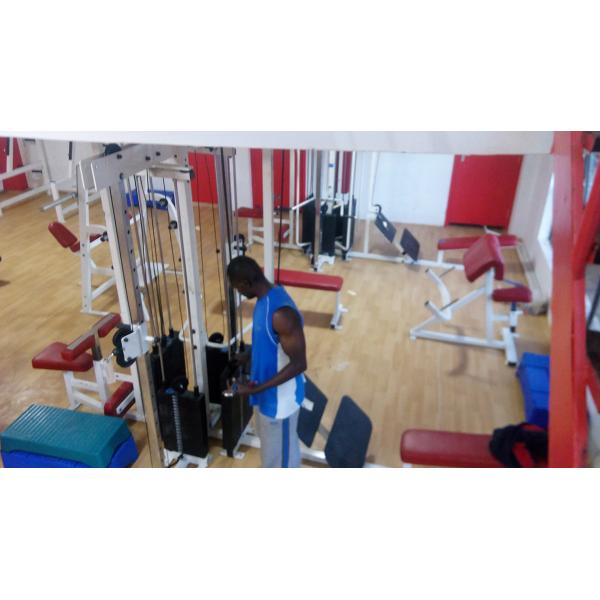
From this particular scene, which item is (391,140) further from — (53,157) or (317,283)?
(53,157)

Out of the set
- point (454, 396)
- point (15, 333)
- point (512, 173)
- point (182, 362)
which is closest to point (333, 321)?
point (454, 396)

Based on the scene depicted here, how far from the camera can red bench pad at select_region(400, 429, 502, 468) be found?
6.18 feet

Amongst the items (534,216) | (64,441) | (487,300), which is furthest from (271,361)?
(534,216)

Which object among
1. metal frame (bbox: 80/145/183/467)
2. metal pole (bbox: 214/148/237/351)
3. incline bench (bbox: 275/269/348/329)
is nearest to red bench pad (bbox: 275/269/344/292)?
incline bench (bbox: 275/269/348/329)

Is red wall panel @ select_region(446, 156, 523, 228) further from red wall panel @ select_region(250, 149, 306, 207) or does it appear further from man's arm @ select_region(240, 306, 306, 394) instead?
man's arm @ select_region(240, 306, 306, 394)

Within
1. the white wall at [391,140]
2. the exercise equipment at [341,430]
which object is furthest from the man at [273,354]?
the white wall at [391,140]

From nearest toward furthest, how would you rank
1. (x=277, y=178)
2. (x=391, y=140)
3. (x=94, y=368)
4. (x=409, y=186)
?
(x=391, y=140), (x=94, y=368), (x=277, y=178), (x=409, y=186)

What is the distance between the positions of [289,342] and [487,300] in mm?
2400

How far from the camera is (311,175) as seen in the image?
19.7 feet

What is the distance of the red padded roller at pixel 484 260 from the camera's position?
11.3 ft

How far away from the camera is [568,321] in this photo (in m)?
0.93

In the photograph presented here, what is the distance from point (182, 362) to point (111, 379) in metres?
0.38

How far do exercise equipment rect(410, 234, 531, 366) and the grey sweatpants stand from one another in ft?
6.44
